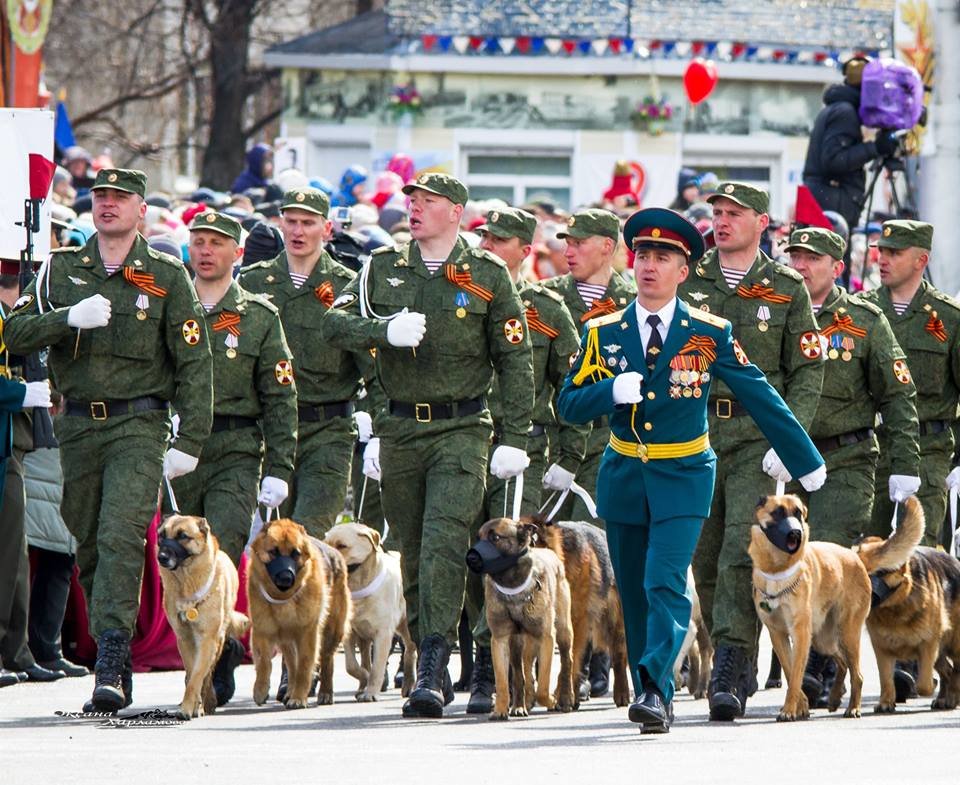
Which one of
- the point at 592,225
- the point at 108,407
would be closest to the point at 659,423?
the point at 108,407

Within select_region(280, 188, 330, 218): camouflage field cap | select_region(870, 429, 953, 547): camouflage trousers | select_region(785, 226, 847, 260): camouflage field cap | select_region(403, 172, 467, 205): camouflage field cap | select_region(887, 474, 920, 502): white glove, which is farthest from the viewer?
select_region(280, 188, 330, 218): camouflage field cap

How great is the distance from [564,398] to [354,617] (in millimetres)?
2881

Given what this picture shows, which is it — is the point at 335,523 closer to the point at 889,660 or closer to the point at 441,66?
the point at 889,660

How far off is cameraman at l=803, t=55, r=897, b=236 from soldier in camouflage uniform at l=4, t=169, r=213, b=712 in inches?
340

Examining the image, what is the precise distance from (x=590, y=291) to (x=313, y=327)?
5.21 feet

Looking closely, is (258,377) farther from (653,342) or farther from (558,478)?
(653,342)

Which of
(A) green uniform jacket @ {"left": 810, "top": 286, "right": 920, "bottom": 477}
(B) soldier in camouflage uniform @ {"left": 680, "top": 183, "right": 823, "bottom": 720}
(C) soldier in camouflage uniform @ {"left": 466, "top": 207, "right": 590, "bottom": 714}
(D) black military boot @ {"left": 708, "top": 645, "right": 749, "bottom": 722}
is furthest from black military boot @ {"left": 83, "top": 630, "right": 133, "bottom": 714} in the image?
(A) green uniform jacket @ {"left": 810, "top": 286, "right": 920, "bottom": 477}

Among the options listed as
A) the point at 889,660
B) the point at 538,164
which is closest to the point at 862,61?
the point at 889,660

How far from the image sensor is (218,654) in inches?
466

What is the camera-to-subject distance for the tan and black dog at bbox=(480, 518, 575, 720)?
465 inches

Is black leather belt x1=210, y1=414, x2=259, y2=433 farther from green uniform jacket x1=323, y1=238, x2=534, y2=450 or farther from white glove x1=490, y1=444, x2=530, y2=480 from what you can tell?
white glove x1=490, y1=444, x2=530, y2=480

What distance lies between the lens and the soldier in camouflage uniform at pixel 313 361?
13508 millimetres

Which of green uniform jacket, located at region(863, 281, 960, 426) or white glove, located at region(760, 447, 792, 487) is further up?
green uniform jacket, located at region(863, 281, 960, 426)

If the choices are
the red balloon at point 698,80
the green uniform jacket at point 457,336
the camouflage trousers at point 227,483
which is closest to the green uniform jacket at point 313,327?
the camouflage trousers at point 227,483
